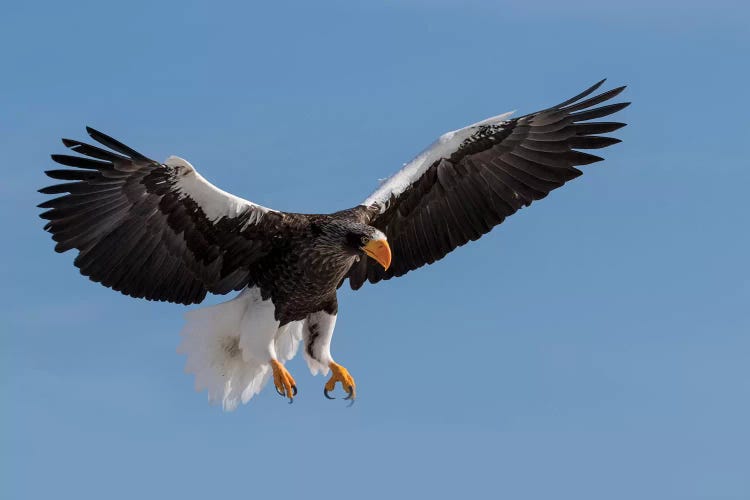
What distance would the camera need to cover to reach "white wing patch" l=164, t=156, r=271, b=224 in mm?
11812

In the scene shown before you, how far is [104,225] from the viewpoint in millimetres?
12000

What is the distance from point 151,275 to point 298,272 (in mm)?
1243

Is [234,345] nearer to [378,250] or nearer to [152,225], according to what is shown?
[152,225]

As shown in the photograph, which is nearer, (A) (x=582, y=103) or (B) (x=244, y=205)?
(B) (x=244, y=205)


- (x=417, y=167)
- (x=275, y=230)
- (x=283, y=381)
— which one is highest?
(x=417, y=167)

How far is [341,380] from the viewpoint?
12.6m

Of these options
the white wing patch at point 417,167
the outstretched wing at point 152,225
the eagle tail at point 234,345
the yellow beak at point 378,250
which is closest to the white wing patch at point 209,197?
the outstretched wing at point 152,225

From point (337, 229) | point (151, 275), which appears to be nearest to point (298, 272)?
point (337, 229)

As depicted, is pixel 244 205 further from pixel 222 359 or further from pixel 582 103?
pixel 582 103

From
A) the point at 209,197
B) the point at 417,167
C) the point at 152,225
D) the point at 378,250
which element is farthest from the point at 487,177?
the point at 152,225

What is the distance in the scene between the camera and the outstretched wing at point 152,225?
38.8ft

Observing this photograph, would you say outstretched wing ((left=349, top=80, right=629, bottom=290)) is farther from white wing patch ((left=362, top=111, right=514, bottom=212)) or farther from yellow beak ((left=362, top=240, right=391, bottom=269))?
yellow beak ((left=362, top=240, right=391, bottom=269))

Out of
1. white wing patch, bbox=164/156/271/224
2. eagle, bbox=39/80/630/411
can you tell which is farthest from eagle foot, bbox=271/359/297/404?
white wing patch, bbox=164/156/271/224

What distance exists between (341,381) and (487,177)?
224 centimetres
